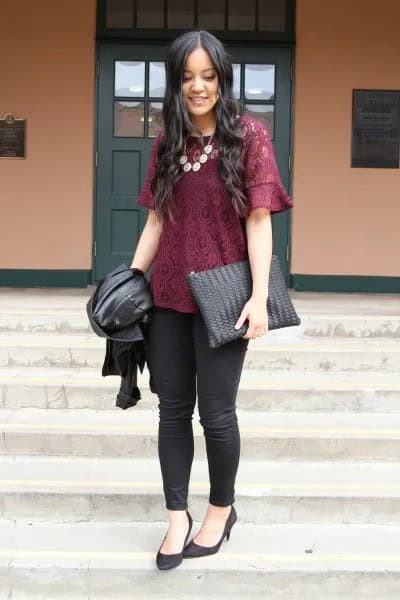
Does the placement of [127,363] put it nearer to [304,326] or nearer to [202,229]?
[202,229]

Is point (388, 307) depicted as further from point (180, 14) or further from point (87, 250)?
point (180, 14)

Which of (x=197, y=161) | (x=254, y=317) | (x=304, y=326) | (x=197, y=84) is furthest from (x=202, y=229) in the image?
(x=304, y=326)

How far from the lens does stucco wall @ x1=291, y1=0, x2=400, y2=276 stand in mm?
6484

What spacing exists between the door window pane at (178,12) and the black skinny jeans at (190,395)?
4572 mm

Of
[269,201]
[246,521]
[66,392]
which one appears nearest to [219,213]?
[269,201]

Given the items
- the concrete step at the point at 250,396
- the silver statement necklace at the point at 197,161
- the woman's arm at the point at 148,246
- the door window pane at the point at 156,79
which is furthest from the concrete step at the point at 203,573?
the door window pane at the point at 156,79

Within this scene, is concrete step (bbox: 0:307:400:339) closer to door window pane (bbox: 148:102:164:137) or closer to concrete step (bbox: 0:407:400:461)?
concrete step (bbox: 0:407:400:461)

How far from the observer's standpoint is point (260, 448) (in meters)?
3.54

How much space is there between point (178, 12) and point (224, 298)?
15.5ft

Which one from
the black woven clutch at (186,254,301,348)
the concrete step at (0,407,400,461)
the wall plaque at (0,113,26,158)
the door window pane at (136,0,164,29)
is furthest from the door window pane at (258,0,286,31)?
the black woven clutch at (186,254,301,348)

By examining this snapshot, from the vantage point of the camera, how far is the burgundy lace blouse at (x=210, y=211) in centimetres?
248

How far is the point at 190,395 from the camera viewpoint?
263cm

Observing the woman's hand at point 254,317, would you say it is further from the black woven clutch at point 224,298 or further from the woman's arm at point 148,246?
the woman's arm at point 148,246

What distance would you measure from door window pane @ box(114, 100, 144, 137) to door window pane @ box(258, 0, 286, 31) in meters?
1.20
